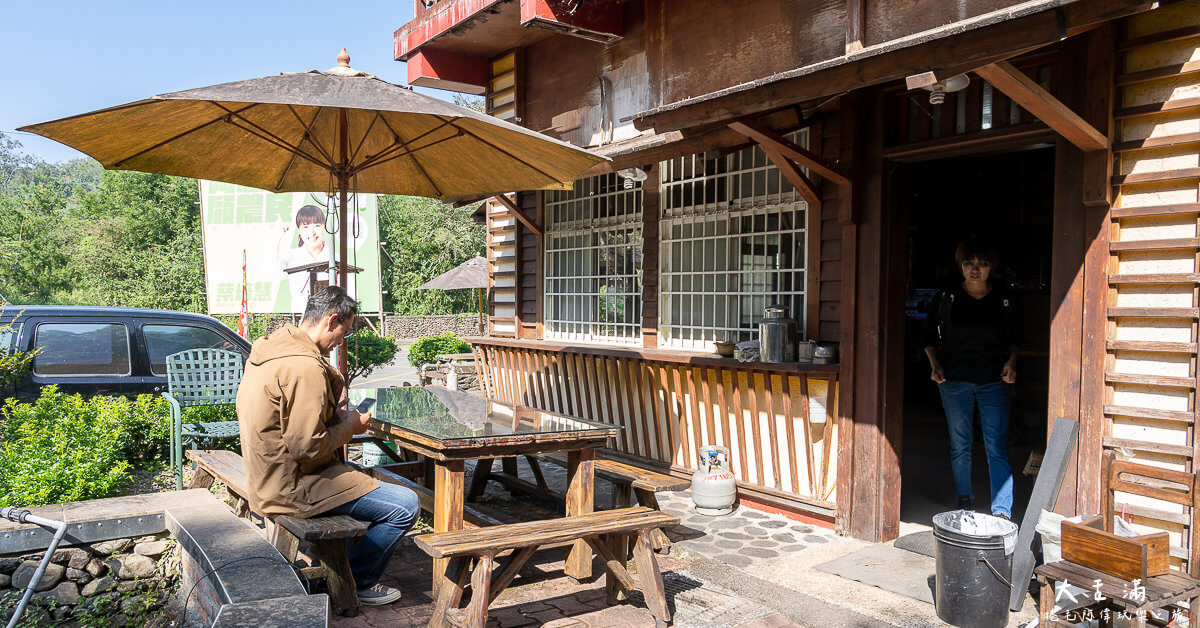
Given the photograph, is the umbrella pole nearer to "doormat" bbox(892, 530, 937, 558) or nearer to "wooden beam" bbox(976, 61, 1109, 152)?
"wooden beam" bbox(976, 61, 1109, 152)

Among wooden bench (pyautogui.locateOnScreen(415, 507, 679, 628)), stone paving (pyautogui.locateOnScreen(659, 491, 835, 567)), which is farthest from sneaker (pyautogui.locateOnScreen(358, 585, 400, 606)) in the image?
stone paving (pyautogui.locateOnScreen(659, 491, 835, 567))

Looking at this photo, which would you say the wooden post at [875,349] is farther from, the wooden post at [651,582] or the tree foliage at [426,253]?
the tree foliage at [426,253]

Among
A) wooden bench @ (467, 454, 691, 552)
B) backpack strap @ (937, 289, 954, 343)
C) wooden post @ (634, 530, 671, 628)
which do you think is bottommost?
wooden post @ (634, 530, 671, 628)

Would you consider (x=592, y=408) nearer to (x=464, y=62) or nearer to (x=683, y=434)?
(x=683, y=434)

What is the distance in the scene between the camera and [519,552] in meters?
3.81

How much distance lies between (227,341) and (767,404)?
5131 mm

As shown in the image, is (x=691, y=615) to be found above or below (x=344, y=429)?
below

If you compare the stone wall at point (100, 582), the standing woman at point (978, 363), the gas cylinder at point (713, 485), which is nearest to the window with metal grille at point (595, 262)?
the gas cylinder at point (713, 485)

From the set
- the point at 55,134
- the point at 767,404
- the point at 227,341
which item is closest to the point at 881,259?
the point at 767,404

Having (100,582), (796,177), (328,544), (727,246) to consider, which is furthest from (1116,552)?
(100,582)

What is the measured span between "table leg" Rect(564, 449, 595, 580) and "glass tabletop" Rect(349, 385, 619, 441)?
220mm

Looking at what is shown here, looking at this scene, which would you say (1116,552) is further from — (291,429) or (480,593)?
(291,429)

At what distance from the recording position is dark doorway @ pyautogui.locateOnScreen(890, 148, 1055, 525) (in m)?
9.34

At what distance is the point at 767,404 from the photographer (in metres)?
6.34
